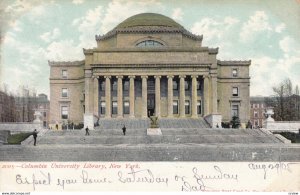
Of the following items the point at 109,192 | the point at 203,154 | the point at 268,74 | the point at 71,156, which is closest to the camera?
the point at 109,192

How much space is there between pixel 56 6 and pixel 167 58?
24.5 meters

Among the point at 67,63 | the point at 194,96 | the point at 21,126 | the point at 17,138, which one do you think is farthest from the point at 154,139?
the point at 67,63

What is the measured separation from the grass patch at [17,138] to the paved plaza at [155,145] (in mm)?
685

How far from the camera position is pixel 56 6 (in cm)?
2658

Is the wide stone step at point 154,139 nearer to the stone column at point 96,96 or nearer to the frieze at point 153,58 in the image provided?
the stone column at point 96,96

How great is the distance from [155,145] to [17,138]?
32.1 feet

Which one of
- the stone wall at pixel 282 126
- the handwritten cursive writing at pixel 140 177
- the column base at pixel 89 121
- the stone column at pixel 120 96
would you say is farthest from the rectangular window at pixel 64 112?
the handwritten cursive writing at pixel 140 177

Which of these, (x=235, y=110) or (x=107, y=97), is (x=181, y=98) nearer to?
(x=235, y=110)

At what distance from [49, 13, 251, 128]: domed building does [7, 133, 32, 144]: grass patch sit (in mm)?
10045

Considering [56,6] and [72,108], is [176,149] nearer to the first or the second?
[56,6]

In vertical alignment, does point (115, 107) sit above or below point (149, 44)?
below

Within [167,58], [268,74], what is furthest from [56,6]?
[167,58]

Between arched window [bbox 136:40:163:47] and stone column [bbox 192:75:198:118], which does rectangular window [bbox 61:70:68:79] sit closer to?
arched window [bbox 136:40:163:47]

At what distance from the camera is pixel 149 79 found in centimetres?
5175
